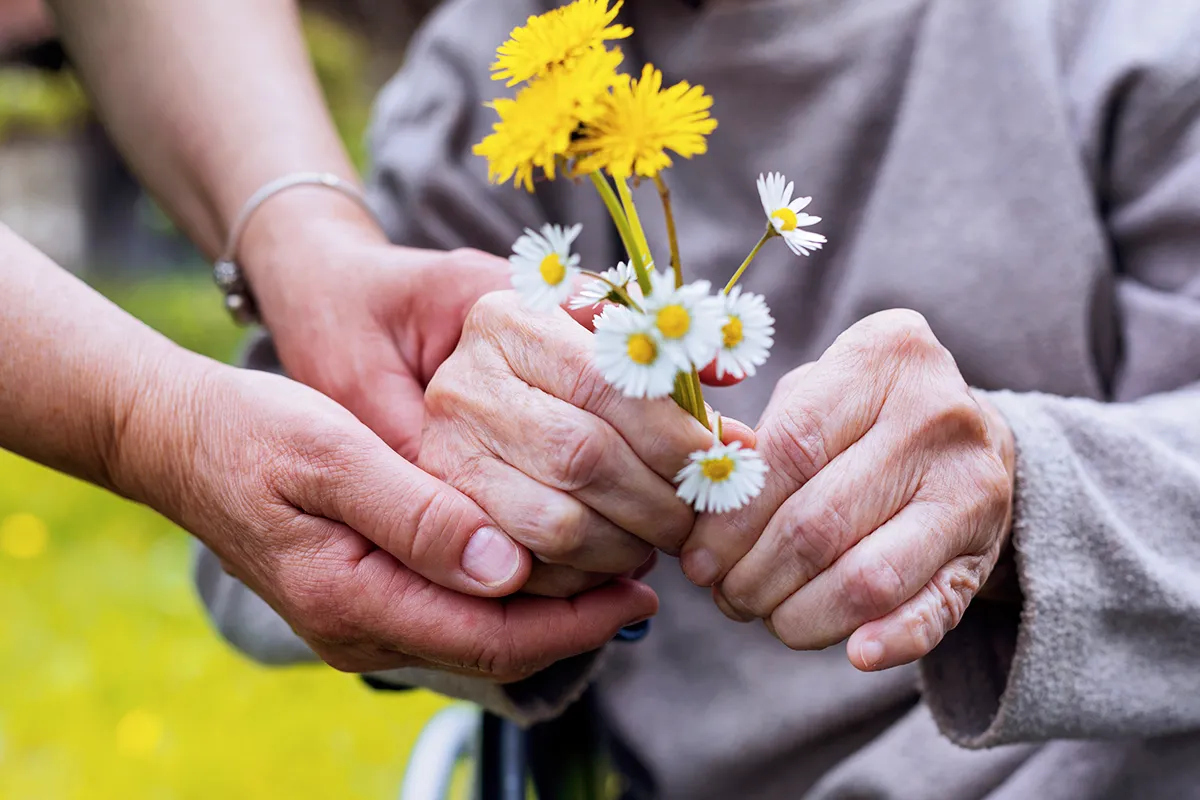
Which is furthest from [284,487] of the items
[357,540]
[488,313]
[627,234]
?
[627,234]

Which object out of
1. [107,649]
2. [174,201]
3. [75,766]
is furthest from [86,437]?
[107,649]

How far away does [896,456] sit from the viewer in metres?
0.53

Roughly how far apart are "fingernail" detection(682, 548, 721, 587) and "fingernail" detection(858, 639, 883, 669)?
0.09 meters

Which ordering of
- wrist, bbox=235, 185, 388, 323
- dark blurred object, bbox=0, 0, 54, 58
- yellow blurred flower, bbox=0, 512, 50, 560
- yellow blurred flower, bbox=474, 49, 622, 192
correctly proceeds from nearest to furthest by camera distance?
yellow blurred flower, bbox=474, 49, 622, 192
wrist, bbox=235, 185, 388, 323
yellow blurred flower, bbox=0, 512, 50, 560
dark blurred object, bbox=0, 0, 54, 58

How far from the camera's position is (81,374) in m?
0.66

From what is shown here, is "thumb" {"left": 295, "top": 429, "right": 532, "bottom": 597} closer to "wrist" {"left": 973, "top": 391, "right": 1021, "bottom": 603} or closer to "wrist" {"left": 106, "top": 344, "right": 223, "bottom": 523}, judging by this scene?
"wrist" {"left": 106, "top": 344, "right": 223, "bottom": 523}

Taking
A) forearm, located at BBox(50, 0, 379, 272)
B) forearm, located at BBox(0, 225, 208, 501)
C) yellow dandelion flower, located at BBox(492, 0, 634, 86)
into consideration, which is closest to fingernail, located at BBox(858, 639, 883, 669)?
yellow dandelion flower, located at BBox(492, 0, 634, 86)

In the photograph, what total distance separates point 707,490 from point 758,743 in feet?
1.51

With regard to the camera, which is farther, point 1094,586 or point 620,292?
A: point 1094,586

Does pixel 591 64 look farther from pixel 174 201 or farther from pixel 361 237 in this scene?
pixel 174 201

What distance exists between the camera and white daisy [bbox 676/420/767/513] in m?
0.49

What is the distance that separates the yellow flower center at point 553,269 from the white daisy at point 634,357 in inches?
1.2

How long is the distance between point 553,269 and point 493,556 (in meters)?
0.19

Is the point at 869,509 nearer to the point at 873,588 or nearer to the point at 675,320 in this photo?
the point at 873,588
